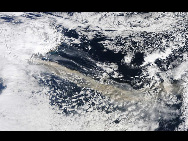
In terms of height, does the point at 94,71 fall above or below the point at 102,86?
above

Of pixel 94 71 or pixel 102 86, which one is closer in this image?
pixel 102 86

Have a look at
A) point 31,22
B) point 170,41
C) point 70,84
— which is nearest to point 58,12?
point 31,22

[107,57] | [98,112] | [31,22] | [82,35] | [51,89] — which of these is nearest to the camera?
[98,112]

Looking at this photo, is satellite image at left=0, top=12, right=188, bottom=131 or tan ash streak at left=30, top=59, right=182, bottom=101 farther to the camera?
tan ash streak at left=30, top=59, right=182, bottom=101

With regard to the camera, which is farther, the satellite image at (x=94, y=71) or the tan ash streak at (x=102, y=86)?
the tan ash streak at (x=102, y=86)

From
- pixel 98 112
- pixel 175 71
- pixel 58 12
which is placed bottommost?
pixel 98 112

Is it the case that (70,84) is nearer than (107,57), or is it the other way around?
(70,84)

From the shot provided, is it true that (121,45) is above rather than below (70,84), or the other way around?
above

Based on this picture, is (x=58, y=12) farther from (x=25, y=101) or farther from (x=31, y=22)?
(x=25, y=101)
